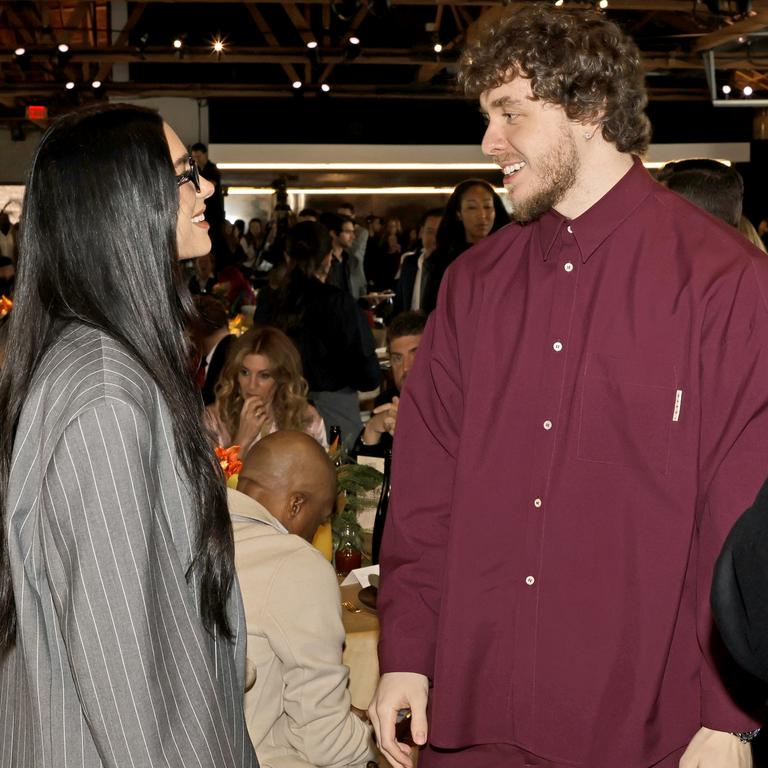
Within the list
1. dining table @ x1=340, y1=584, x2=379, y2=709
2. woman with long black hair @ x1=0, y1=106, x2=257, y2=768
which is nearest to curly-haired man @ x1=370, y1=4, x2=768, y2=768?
woman with long black hair @ x1=0, y1=106, x2=257, y2=768

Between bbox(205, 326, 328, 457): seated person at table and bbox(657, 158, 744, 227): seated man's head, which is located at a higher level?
bbox(657, 158, 744, 227): seated man's head

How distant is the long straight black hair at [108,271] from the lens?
54.5 inches

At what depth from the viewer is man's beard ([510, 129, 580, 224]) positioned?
1.81 m

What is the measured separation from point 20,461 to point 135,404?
166mm

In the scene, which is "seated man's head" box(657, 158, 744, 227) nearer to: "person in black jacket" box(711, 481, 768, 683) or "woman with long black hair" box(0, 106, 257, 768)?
"woman with long black hair" box(0, 106, 257, 768)

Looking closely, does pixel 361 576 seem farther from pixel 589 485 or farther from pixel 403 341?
pixel 589 485

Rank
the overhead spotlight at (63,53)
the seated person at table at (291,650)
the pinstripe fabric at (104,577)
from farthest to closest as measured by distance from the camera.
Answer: the overhead spotlight at (63,53)
the seated person at table at (291,650)
the pinstripe fabric at (104,577)

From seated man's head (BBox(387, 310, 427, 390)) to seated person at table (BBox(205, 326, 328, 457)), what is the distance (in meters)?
0.37

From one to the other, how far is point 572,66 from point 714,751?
1071 mm

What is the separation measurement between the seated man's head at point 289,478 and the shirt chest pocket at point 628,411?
119 cm

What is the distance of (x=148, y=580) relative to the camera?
4.32 feet

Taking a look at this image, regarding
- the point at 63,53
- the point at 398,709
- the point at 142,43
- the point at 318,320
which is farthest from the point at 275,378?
the point at 142,43

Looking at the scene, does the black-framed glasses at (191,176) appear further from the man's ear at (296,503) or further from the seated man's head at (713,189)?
the seated man's head at (713,189)

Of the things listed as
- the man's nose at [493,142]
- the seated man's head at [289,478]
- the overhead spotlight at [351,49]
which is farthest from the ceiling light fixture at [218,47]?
the man's nose at [493,142]
